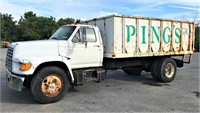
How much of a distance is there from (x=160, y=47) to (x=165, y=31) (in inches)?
26.4

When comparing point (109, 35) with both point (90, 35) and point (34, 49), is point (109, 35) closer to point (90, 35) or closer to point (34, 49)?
point (90, 35)

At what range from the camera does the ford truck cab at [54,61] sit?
6840 mm

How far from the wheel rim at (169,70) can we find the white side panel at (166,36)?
27.3 inches

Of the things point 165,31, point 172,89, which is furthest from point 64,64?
point 165,31

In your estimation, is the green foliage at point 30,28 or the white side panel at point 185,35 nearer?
the white side panel at point 185,35

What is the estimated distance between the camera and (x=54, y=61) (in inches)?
285

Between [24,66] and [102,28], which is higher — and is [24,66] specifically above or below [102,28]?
below

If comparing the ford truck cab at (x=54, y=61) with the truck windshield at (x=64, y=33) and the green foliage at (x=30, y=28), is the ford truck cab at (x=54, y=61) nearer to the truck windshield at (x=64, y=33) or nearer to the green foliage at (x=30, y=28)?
the truck windshield at (x=64, y=33)

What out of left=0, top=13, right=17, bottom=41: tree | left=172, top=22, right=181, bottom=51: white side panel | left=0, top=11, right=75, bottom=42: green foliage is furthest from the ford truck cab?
left=0, top=13, right=17, bottom=41: tree

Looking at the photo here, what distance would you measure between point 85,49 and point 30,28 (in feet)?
172

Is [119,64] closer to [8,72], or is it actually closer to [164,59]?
[164,59]

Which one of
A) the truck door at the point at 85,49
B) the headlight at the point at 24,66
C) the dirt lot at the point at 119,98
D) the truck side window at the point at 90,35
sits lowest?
the dirt lot at the point at 119,98

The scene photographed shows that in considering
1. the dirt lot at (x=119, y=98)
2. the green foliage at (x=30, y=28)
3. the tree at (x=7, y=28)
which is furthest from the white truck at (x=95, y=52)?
the tree at (x=7, y=28)

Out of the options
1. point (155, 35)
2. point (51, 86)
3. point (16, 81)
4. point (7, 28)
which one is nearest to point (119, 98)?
point (51, 86)
